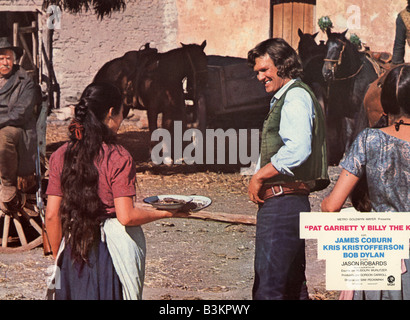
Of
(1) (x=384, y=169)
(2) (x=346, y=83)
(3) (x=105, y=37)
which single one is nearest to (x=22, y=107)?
(1) (x=384, y=169)

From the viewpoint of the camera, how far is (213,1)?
26.6 feet

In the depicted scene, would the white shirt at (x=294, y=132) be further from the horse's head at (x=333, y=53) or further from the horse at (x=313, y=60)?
the horse at (x=313, y=60)

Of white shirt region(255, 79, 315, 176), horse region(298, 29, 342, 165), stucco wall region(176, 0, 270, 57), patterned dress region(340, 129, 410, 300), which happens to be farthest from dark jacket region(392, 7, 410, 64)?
patterned dress region(340, 129, 410, 300)

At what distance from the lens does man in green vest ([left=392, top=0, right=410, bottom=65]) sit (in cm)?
718

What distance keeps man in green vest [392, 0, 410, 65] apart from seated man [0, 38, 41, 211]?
3.73 metres

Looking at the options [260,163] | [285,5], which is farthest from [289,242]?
[285,5]

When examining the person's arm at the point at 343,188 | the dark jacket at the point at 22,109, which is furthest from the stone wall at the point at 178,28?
the person's arm at the point at 343,188

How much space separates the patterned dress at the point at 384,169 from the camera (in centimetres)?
338

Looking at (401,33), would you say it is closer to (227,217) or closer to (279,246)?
(227,217)

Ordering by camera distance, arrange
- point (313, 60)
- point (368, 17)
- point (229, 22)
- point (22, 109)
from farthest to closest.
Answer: point (313, 60) → point (229, 22) → point (368, 17) → point (22, 109)

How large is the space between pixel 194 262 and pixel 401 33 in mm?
3296

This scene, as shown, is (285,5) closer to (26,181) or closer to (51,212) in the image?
(26,181)

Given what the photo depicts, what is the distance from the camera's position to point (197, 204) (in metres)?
3.98

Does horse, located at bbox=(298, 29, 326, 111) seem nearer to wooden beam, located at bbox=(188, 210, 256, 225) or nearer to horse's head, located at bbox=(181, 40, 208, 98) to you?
horse's head, located at bbox=(181, 40, 208, 98)
